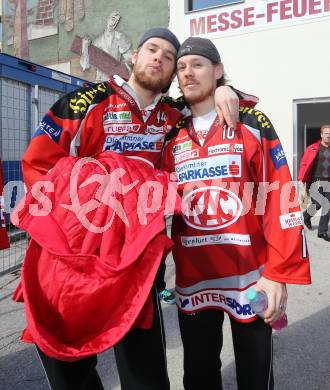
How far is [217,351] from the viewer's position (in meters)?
1.91

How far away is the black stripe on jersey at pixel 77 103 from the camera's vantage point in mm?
1814

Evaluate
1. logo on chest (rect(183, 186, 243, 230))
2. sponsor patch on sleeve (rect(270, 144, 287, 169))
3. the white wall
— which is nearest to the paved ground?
logo on chest (rect(183, 186, 243, 230))

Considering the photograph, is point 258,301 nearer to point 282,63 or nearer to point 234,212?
point 234,212

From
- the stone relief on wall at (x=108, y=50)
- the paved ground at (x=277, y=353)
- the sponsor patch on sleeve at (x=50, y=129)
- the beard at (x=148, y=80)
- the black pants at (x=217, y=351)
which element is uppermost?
the stone relief on wall at (x=108, y=50)

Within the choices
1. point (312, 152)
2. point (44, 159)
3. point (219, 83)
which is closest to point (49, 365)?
point (44, 159)

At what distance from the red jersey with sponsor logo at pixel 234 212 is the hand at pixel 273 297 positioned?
5 cm

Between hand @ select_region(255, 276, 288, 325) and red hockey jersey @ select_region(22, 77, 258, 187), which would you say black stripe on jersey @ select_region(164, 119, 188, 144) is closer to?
red hockey jersey @ select_region(22, 77, 258, 187)

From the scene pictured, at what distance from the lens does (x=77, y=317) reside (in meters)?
1.32

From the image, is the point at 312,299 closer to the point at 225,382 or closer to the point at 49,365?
the point at 225,382

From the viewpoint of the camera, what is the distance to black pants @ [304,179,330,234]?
254 inches

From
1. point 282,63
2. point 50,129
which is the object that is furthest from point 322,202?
point 50,129

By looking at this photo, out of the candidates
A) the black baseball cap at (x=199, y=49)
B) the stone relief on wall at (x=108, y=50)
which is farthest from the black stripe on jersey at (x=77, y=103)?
the stone relief on wall at (x=108, y=50)

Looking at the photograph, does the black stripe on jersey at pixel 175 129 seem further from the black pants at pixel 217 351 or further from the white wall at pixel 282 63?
the white wall at pixel 282 63

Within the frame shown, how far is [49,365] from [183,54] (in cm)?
154
